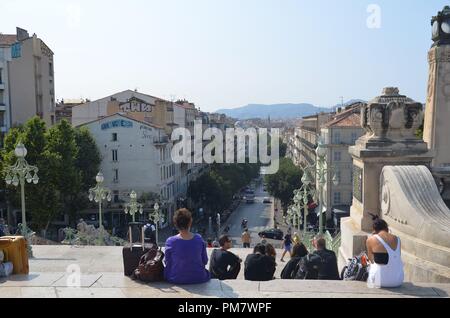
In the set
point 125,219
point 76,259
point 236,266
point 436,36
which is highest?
point 436,36

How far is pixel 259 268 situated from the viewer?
25.8 feet

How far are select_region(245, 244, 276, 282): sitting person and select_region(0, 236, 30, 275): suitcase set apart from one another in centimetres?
323

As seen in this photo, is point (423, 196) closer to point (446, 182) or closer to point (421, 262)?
point (421, 262)

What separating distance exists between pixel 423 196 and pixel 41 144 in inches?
1185

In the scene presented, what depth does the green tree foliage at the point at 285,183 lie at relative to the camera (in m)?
60.4

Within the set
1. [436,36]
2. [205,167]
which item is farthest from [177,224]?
[205,167]

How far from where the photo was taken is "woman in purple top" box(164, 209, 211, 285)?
673 cm

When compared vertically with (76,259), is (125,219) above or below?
below

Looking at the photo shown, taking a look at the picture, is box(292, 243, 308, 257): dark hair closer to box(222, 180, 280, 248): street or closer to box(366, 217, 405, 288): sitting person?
box(366, 217, 405, 288): sitting person

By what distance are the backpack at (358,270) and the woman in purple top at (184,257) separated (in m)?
2.05

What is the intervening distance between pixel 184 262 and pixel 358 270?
2451mm

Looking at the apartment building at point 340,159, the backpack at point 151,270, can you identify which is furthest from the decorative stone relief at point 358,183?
the apartment building at point 340,159

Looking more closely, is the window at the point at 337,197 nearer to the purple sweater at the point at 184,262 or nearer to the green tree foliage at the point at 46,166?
the green tree foliage at the point at 46,166

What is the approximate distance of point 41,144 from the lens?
3466 cm
